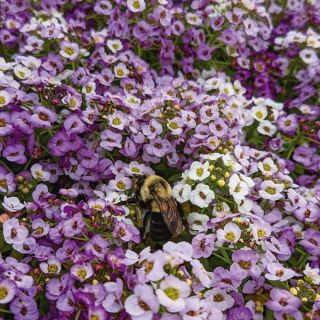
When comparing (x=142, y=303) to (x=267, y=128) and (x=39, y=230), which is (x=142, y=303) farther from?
(x=267, y=128)

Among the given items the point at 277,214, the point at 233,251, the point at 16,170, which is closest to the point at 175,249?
the point at 233,251

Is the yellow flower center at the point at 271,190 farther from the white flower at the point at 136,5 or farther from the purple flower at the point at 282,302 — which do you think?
the white flower at the point at 136,5

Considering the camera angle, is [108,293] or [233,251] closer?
[108,293]

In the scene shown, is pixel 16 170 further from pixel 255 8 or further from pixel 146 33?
pixel 255 8

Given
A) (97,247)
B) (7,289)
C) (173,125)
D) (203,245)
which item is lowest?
(7,289)

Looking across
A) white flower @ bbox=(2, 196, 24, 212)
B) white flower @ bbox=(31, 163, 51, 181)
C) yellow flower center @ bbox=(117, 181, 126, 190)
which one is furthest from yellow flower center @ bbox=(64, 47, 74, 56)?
white flower @ bbox=(2, 196, 24, 212)

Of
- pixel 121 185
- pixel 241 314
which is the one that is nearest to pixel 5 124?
pixel 121 185

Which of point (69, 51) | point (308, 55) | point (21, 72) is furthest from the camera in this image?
point (308, 55)
